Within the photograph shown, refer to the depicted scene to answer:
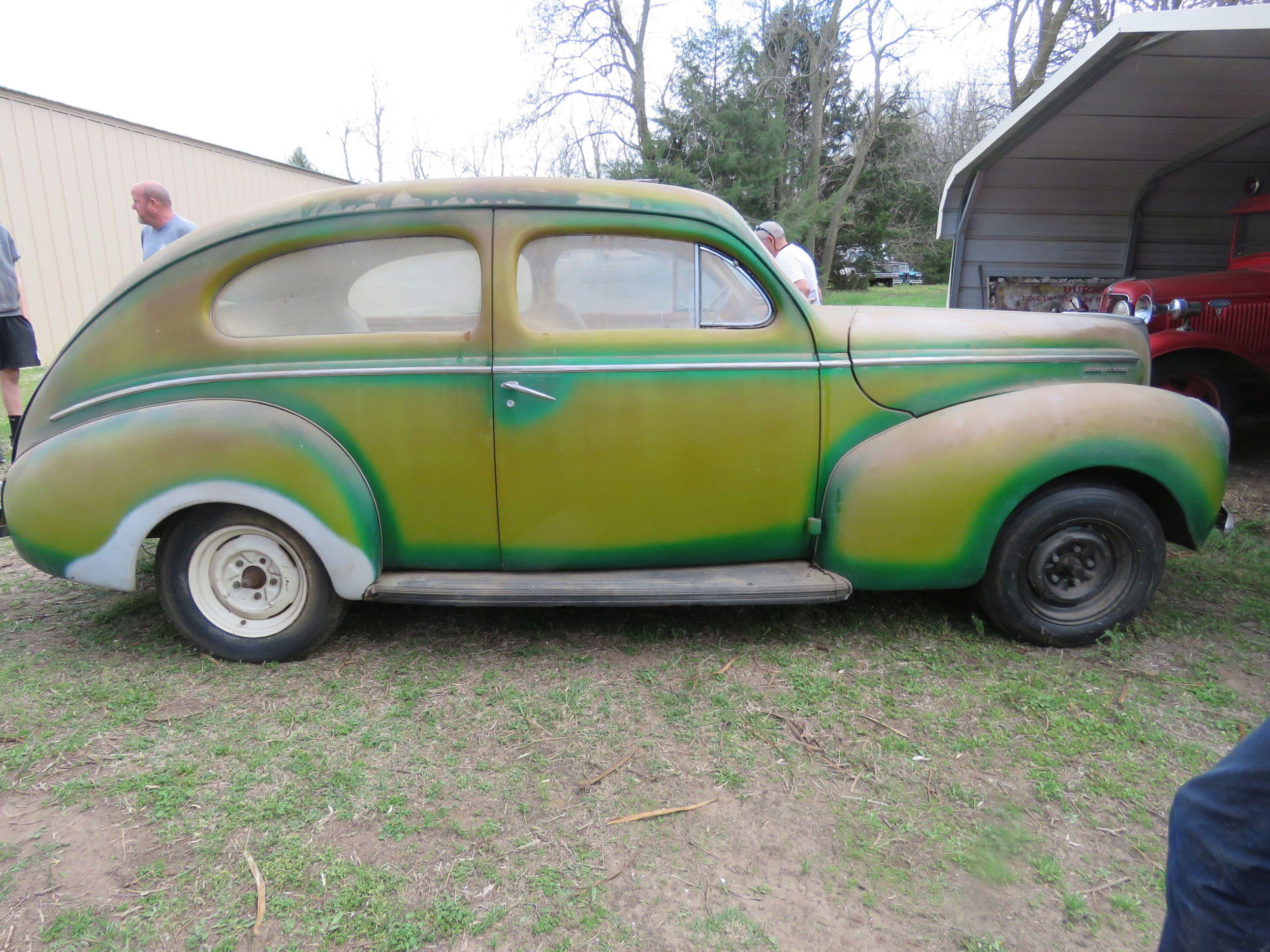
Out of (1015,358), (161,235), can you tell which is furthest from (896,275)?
(1015,358)

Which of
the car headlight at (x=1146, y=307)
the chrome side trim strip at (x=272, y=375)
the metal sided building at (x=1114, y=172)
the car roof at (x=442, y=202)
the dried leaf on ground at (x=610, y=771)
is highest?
the metal sided building at (x=1114, y=172)

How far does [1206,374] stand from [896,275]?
2161 cm

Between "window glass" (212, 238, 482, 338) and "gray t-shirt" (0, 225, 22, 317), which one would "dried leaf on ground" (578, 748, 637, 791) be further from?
"gray t-shirt" (0, 225, 22, 317)

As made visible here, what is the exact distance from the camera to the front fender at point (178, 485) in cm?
288

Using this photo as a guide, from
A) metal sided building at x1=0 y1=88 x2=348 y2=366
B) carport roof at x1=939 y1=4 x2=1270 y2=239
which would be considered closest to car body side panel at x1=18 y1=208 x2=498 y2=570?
carport roof at x1=939 y1=4 x2=1270 y2=239

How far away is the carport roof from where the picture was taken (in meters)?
5.30

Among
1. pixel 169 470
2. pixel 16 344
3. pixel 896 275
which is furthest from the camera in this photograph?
pixel 896 275

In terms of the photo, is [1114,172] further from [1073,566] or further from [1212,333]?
[1073,566]

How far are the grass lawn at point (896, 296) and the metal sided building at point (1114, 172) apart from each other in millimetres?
7355

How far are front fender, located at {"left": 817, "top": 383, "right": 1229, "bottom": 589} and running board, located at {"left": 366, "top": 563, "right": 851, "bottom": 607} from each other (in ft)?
0.70

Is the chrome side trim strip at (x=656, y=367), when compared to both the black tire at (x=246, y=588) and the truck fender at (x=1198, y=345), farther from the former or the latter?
the truck fender at (x=1198, y=345)

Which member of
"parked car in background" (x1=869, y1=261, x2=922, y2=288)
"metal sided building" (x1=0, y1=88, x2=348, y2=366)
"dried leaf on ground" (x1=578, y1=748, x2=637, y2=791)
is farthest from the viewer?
"parked car in background" (x1=869, y1=261, x2=922, y2=288)

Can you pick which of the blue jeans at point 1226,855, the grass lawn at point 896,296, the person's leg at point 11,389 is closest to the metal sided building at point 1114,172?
the blue jeans at point 1226,855

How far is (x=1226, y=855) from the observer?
44.4 inches
